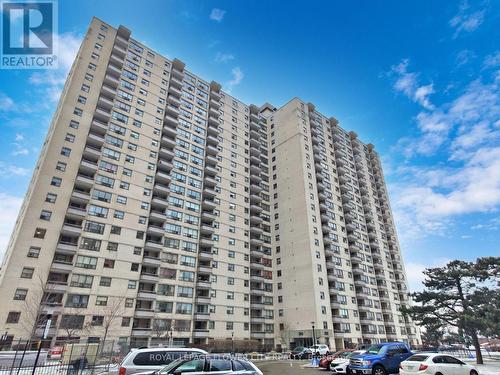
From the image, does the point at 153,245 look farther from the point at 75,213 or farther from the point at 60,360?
the point at 60,360

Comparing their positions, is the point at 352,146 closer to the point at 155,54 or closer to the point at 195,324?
the point at 155,54

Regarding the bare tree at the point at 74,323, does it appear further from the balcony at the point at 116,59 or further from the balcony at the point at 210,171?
the balcony at the point at 116,59

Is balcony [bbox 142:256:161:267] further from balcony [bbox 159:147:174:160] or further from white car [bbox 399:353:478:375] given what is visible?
white car [bbox 399:353:478:375]

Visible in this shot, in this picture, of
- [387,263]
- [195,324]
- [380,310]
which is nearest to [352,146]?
[387,263]

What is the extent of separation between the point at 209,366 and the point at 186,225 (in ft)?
150

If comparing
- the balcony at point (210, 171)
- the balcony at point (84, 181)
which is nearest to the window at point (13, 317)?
the balcony at point (84, 181)

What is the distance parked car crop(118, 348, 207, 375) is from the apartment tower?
2879 centimetres

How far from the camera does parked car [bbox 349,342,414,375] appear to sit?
58.1 ft

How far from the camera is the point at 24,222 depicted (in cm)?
3966

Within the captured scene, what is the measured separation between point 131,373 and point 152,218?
41.1 m

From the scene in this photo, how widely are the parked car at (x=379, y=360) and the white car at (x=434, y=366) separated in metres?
1.95

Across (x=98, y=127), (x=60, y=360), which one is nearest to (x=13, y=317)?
→ (x=60, y=360)

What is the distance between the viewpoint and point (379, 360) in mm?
17828

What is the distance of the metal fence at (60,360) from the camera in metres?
Answer: 19.2
